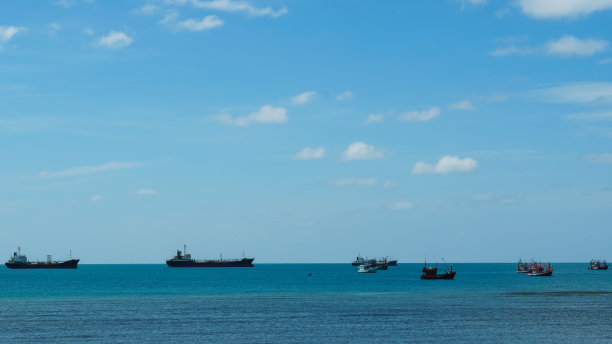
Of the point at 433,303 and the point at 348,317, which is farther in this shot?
the point at 433,303

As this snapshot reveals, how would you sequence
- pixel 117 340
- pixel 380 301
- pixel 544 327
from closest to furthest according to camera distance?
pixel 117 340 < pixel 544 327 < pixel 380 301

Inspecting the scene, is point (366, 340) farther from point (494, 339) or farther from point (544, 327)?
point (544, 327)

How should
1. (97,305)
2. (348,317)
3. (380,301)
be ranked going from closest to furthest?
1. (348,317)
2. (97,305)
3. (380,301)

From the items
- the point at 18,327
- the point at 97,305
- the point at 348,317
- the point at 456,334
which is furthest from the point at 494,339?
the point at 97,305

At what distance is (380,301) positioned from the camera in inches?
4525

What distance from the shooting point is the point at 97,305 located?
106 meters

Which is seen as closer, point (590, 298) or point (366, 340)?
point (366, 340)

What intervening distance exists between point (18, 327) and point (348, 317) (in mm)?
38618

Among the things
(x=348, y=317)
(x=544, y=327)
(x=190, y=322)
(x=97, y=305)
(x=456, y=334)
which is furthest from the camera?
(x=97, y=305)

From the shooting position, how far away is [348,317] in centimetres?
8681

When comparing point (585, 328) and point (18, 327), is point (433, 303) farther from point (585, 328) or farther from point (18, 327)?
point (18, 327)

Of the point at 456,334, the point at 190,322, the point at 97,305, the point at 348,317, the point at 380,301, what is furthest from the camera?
the point at 380,301

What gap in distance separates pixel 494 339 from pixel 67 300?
78412 millimetres

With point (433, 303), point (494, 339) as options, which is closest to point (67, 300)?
point (433, 303)
